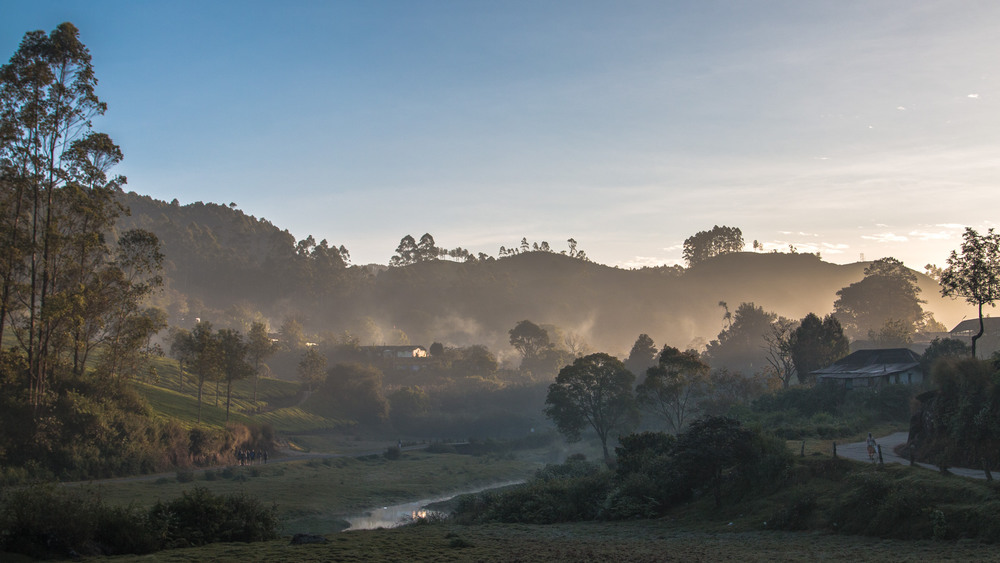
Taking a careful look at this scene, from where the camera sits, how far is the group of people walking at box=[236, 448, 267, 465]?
2704 inches

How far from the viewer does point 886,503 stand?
2639 centimetres

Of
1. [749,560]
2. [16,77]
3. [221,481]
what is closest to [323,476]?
[221,481]

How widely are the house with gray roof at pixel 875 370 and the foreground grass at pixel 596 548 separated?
4660 cm

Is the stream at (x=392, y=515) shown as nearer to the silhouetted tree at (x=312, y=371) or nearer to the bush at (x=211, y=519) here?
the bush at (x=211, y=519)

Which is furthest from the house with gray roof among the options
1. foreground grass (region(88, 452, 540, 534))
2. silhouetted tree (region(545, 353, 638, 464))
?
foreground grass (region(88, 452, 540, 534))

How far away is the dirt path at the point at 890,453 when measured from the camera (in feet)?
96.0

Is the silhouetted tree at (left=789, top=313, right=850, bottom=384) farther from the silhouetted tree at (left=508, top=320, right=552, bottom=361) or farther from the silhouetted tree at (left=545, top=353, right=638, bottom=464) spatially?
the silhouetted tree at (left=508, top=320, right=552, bottom=361)

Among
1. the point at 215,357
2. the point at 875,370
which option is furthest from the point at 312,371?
the point at 875,370

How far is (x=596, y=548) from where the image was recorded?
2617 cm

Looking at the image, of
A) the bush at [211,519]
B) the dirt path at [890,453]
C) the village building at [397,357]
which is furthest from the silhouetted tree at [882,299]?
the bush at [211,519]

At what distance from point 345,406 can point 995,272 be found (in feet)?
311

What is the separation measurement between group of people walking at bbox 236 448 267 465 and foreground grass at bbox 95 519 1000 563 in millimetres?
42666

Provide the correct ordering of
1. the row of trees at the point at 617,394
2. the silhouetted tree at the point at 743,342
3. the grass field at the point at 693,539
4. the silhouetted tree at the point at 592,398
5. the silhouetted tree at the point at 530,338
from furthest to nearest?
1. the silhouetted tree at the point at 530,338
2. the silhouetted tree at the point at 743,342
3. the silhouetted tree at the point at 592,398
4. the row of trees at the point at 617,394
5. the grass field at the point at 693,539

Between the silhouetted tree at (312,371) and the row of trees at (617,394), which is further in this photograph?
the silhouetted tree at (312,371)
